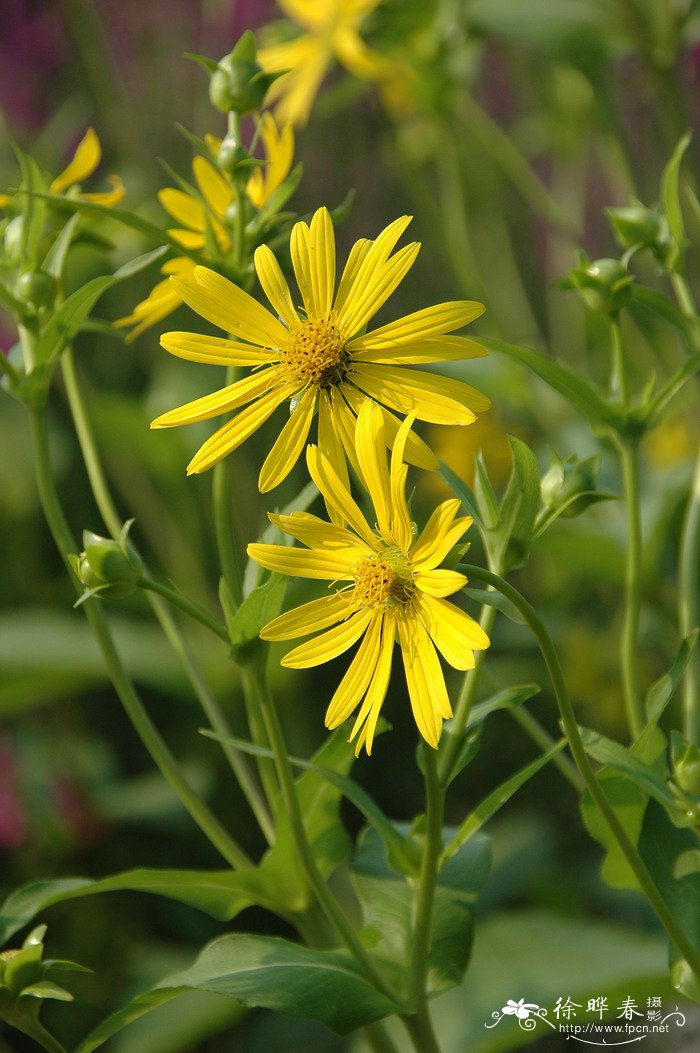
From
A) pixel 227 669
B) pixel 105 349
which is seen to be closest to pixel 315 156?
pixel 105 349

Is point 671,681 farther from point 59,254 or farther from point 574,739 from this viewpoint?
point 59,254

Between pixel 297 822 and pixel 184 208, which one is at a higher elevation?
pixel 184 208

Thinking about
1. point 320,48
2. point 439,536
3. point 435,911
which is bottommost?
point 435,911

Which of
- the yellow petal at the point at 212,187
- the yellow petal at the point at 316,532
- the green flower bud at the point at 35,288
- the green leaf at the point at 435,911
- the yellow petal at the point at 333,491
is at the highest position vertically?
the yellow petal at the point at 212,187

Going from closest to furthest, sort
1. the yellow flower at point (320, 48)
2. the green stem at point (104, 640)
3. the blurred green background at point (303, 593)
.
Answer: the green stem at point (104, 640) < the blurred green background at point (303, 593) < the yellow flower at point (320, 48)

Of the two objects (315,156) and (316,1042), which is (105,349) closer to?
(315,156)

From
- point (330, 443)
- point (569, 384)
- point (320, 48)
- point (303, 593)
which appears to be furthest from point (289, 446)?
point (320, 48)

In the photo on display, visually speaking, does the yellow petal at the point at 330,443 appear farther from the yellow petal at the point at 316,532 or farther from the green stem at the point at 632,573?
the green stem at the point at 632,573

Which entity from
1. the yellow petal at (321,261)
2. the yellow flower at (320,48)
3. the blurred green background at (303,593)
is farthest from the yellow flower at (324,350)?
the yellow flower at (320,48)
